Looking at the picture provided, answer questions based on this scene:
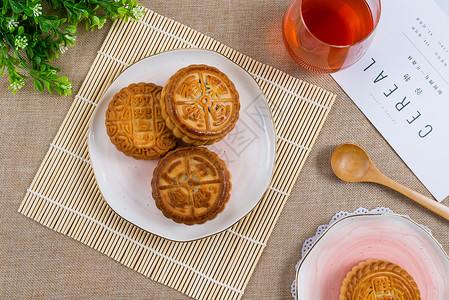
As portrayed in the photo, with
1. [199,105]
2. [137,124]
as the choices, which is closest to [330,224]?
[199,105]

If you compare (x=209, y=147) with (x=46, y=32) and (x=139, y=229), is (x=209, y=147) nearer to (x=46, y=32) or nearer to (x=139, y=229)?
(x=139, y=229)

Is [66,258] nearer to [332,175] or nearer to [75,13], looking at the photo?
[75,13]

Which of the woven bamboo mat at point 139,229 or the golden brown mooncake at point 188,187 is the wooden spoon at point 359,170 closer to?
the woven bamboo mat at point 139,229

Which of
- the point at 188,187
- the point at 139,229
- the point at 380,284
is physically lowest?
the point at 139,229

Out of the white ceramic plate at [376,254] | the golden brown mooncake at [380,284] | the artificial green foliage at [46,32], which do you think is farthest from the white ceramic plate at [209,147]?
the golden brown mooncake at [380,284]

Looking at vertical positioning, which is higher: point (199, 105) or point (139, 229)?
point (199, 105)

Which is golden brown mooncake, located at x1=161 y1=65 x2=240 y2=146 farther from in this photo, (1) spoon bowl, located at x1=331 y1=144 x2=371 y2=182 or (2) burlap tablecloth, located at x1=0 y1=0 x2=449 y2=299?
(1) spoon bowl, located at x1=331 y1=144 x2=371 y2=182

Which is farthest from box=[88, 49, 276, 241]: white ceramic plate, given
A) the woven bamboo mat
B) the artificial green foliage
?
the artificial green foliage
